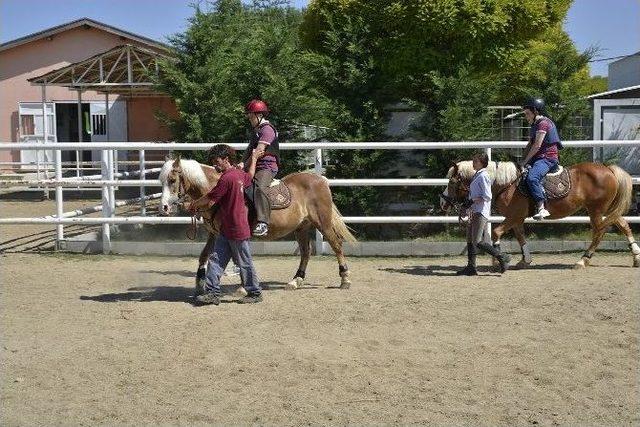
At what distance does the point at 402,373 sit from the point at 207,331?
2044 mm

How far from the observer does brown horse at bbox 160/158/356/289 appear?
28.3 feet

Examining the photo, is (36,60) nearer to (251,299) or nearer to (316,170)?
(316,170)

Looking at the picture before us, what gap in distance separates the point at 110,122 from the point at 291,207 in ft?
64.8

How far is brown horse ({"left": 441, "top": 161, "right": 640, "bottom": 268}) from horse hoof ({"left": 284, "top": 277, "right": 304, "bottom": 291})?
2.16 metres

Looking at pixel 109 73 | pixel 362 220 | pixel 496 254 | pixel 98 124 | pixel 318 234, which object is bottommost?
pixel 496 254

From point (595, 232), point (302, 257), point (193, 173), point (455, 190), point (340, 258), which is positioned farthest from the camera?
point (595, 232)

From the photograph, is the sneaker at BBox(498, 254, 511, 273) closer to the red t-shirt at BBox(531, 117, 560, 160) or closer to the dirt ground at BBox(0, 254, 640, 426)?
the dirt ground at BBox(0, 254, 640, 426)

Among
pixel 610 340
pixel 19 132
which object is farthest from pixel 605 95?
pixel 19 132

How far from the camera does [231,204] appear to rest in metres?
8.47

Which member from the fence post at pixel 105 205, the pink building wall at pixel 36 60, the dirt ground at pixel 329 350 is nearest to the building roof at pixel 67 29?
the pink building wall at pixel 36 60

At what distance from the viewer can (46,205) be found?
1848 centimetres

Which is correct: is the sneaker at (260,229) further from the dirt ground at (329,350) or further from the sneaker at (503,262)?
the sneaker at (503,262)

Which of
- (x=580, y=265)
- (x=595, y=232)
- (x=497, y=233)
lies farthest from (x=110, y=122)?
(x=580, y=265)

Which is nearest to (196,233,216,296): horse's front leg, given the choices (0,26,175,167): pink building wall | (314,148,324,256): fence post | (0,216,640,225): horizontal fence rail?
(0,216,640,225): horizontal fence rail
